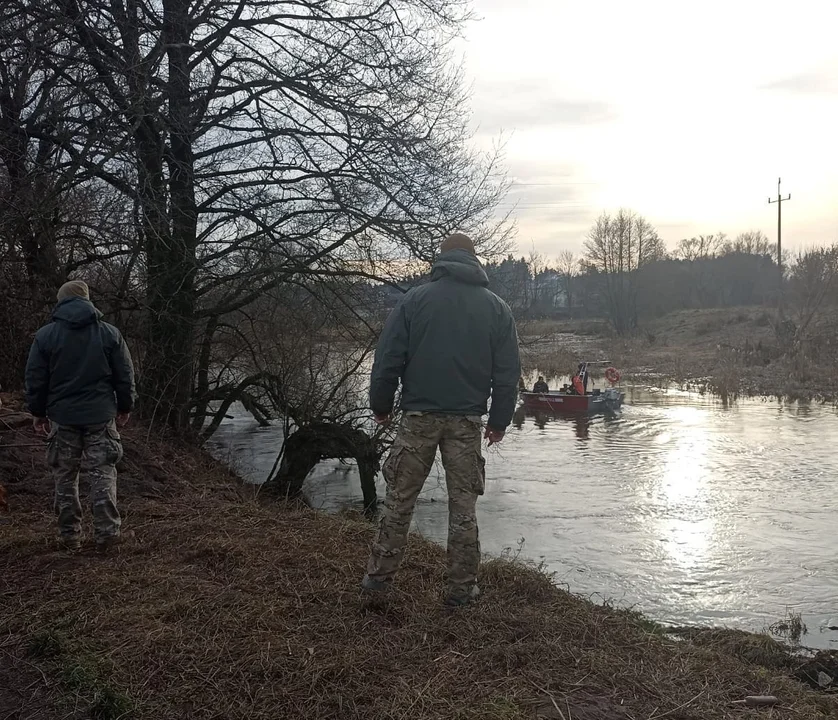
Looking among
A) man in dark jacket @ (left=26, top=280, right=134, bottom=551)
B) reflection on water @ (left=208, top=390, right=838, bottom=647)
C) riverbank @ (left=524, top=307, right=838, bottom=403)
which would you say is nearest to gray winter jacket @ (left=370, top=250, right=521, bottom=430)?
man in dark jacket @ (left=26, top=280, right=134, bottom=551)

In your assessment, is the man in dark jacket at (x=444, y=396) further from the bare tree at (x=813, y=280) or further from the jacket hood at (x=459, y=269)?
the bare tree at (x=813, y=280)

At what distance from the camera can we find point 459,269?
4086 millimetres

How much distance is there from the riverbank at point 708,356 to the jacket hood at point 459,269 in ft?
26.2

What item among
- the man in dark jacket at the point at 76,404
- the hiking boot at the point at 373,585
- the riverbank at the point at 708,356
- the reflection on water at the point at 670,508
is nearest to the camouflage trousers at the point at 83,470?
the man in dark jacket at the point at 76,404

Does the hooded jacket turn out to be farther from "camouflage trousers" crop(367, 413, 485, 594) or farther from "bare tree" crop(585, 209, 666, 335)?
Result: "bare tree" crop(585, 209, 666, 335)

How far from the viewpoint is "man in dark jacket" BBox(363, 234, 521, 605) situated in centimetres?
400

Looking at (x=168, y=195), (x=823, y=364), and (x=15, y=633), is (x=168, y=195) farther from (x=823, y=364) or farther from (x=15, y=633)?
(x=823, y=364)

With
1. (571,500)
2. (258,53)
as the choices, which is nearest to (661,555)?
(571,500)

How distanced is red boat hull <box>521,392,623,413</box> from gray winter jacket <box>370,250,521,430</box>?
18408mm

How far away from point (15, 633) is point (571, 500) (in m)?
10.4

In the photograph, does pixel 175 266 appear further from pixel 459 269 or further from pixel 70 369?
pixel 459 269

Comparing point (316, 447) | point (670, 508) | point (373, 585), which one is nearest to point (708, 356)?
point (670, 508)

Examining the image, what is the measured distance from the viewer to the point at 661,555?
9992 mm

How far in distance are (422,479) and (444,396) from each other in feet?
1.59
